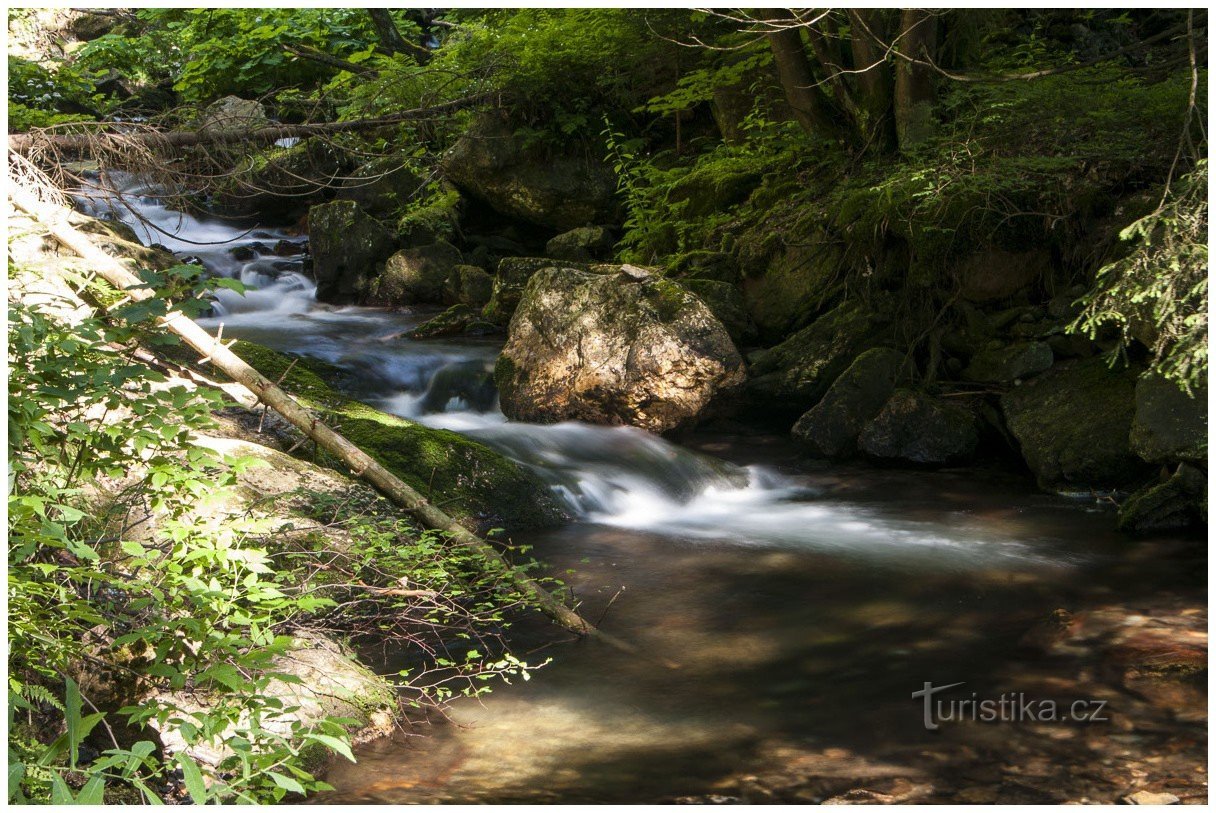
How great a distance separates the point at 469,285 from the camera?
40.1ft

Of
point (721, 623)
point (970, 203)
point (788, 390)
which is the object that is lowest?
point (721, 623)

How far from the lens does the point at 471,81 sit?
12227 mm

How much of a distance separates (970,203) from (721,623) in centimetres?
500

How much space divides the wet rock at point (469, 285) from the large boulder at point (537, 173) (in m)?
1.32

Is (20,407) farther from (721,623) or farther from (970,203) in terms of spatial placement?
(970,203)

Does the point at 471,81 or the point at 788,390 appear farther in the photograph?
the point at 471,81

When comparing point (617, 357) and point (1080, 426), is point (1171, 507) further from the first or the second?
point (617, 357)

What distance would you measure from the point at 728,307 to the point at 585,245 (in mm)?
2973

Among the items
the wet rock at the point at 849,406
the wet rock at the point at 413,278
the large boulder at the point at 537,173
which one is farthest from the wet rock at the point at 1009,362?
the wet rock at the point at 413,278

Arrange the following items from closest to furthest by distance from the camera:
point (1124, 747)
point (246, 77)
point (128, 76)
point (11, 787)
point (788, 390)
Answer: point (11, 787), point (1124, 747), point (788, 390), point (246, 77), point (128, 76)

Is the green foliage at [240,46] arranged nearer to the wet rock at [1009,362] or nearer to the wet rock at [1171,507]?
the wet rock at [1009,362]

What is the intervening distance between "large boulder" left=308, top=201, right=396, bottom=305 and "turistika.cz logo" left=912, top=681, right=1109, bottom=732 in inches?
405

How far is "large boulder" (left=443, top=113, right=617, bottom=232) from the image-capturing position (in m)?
12.8

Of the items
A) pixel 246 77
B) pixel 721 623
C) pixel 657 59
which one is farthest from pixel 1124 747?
pixel 246 77
